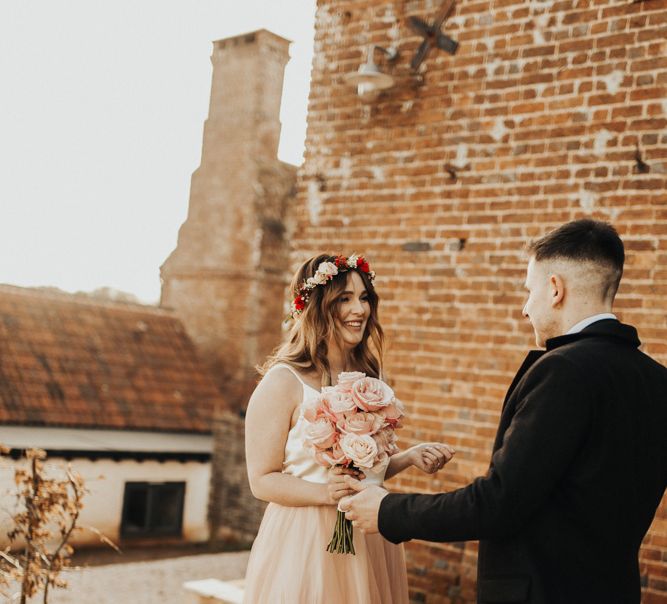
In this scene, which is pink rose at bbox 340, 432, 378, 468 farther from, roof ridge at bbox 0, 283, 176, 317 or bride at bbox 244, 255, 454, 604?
roof ridge at bbox 0, 283, 176, 317

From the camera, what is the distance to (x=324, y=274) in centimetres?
347

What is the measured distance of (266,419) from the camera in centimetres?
323

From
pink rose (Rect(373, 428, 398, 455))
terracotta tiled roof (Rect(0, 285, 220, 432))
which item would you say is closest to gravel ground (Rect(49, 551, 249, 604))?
terracotta tiled roof (Rect(0, 285, 220, 432))

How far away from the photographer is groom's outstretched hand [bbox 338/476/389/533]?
8.98 feet

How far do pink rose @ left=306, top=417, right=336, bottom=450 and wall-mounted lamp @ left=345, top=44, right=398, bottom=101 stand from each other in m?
3.19

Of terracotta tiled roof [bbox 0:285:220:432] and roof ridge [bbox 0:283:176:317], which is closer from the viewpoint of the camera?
terracotta tiled roof [bbox 0:285:220:432]

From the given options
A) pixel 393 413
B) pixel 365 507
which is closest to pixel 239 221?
pixel 393 413

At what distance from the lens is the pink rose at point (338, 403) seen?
2.94 metres

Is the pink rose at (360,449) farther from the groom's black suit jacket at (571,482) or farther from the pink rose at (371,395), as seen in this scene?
the groom's black suit jacket at (571,482)

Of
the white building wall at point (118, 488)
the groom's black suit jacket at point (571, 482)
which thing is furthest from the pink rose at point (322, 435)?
the white building wall at point (118, 488)

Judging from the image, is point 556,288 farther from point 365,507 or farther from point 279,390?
point 279,390

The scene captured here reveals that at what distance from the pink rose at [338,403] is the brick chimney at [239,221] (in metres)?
15.0

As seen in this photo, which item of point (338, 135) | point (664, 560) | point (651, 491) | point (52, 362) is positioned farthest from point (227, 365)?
point (651, 491)

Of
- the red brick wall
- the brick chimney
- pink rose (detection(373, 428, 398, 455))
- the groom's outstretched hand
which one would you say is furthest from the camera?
the brick chimney
